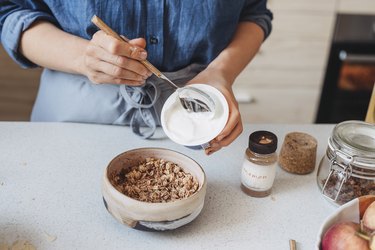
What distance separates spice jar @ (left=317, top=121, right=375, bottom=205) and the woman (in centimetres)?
23

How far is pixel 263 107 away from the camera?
2.20 metres

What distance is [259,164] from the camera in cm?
83

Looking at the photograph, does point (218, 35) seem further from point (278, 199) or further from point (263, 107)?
point (263, 107)

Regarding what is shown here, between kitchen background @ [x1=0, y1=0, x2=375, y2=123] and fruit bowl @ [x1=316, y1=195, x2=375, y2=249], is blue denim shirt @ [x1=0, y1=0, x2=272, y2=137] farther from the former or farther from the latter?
kitchen background @ [x1=0, y1=0, x2=375, y2=123]

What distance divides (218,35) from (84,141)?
366mm

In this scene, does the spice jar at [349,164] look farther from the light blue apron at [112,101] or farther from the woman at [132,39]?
the light blue apron at [112,101]

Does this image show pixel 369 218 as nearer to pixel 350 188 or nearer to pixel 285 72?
pixel 350 188

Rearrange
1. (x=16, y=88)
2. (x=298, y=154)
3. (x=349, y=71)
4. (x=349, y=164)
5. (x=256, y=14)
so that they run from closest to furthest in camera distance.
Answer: (x=349, y=164)
(x=298, y=154)
(x=256, y=14)
(x=349, y=71)
(x=16, y=88)

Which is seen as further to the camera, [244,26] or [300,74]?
[300,74]

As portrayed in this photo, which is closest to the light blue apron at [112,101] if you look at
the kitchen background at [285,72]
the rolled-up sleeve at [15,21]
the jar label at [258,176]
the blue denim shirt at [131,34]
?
the blue denim shirt at [131,34]

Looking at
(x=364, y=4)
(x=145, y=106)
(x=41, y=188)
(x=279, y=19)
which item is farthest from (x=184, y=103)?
(x=364, y=4)

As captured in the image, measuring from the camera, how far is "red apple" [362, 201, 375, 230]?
0.66 metres

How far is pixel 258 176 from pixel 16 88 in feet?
5.60

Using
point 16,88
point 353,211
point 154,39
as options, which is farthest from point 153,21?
point 16,88
